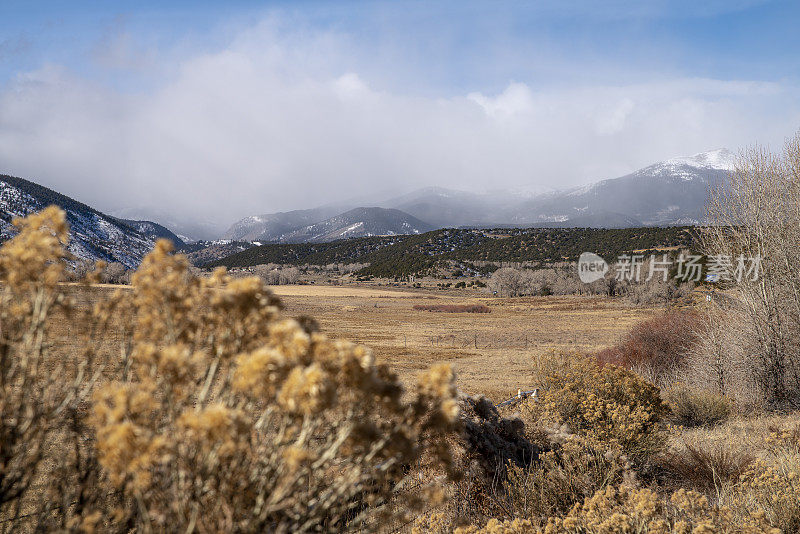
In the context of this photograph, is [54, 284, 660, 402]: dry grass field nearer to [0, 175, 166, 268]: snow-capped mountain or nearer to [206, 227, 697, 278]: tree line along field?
[206, 227, 697, 278]: tree line along field

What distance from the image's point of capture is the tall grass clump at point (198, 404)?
4.13 feet

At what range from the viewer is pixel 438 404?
1701 millimetres

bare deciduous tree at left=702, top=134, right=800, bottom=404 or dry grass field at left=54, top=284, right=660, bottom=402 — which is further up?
bare deciduous tree at left=702, top=134, right=800, bottom=404

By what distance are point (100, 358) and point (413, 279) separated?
3292 inches

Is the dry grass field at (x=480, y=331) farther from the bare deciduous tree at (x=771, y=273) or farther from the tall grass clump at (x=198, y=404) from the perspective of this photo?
the tall grass clump at (x=198, y=404)

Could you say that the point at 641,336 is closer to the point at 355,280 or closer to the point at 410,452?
the point at 410,452

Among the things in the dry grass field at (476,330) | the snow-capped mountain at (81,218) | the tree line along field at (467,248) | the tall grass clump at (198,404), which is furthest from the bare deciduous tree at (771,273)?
the snow-capped mountain at (81,218)

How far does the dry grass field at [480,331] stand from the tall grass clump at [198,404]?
13.0 metres

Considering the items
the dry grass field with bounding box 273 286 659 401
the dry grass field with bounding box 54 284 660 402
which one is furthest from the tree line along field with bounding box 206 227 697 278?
the dry grass field with bounding box 54 284 660 402

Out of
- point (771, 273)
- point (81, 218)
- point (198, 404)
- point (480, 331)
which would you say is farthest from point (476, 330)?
point (81, 218)

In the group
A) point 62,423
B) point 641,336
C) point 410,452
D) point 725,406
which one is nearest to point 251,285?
point 410,452

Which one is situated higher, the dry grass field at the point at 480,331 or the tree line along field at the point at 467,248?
the tree line along field at the point at 467,248

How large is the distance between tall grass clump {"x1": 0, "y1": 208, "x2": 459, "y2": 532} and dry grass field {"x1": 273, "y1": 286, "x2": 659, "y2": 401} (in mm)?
13036

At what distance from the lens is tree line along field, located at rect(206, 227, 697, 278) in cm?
8486
